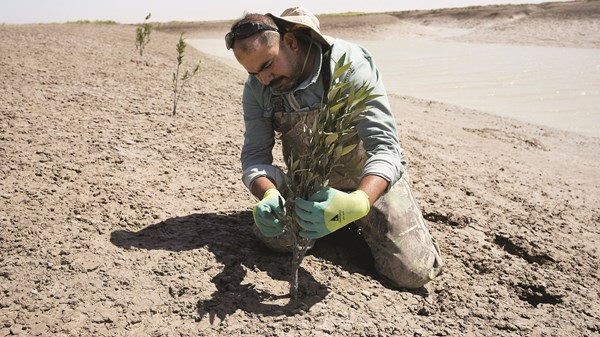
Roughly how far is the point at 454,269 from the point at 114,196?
7.06ft

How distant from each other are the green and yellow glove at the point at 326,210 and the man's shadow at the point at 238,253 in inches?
17.7

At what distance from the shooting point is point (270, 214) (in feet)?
6.98

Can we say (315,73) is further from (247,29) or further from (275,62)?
(247,29)

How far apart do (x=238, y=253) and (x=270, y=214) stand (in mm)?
609

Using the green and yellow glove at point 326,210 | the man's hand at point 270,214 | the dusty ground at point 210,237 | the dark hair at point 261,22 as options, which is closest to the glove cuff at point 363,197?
the green and yellow glove at point 326,210

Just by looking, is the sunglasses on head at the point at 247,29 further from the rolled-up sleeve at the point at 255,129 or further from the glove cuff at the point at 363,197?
the glove cuff at the point at 363,197

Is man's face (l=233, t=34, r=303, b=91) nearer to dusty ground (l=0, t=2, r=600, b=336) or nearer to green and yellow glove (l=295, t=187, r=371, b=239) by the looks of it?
green and yellow glove (l=295, t=187, r=371, b=239)

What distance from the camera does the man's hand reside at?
6.93 feet

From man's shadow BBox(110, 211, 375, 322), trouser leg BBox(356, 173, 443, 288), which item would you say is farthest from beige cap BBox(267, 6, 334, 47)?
man's shadow BBox(110, 211, 375, 322)

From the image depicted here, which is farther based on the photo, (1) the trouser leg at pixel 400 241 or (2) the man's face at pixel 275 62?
(1) the trouser leg at pixel 400 241

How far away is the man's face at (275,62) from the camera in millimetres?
2189

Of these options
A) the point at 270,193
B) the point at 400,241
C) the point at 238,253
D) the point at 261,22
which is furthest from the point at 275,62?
the point at 400,241

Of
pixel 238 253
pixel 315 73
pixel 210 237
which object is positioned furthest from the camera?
pixel 210 237

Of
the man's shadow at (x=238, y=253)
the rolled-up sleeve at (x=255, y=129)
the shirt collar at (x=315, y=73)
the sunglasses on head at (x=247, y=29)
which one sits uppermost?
the sunglasses on head at (x=247, y=29)
